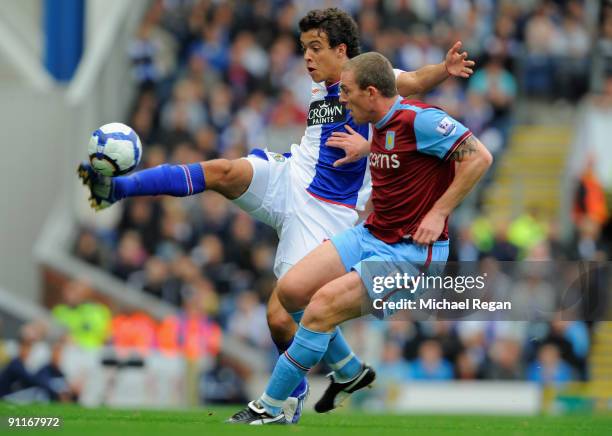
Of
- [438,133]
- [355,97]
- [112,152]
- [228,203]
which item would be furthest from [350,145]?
[228,203]

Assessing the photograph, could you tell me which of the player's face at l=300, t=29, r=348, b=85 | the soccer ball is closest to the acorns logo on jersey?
the player's face at l=300, t=29, r=348, b=85

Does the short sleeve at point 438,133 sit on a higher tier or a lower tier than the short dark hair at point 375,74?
lower

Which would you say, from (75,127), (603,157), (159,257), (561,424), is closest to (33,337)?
(159,257)

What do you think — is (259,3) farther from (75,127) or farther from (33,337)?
(33,337)

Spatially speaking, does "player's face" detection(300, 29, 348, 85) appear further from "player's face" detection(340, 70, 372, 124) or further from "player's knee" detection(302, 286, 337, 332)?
"player's knee" detection(302, 286, 337, 332)

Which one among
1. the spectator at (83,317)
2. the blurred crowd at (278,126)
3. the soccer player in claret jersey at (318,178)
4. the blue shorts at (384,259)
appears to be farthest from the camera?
the spectator at (83,317)

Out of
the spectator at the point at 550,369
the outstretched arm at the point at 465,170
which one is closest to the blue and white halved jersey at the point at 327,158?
the outstretched arm at the point at 465,170

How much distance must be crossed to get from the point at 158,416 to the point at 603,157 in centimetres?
1223

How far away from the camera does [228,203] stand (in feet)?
67.9

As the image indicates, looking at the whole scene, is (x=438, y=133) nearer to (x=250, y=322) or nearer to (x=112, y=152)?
(x=112, y=152)

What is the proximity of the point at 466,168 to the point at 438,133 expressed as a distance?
0.29m

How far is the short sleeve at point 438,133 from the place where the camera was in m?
9.12

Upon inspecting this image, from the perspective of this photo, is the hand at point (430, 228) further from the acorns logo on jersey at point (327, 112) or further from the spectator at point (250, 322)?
the spectator at point (250, 322)

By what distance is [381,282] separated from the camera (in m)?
9.27
